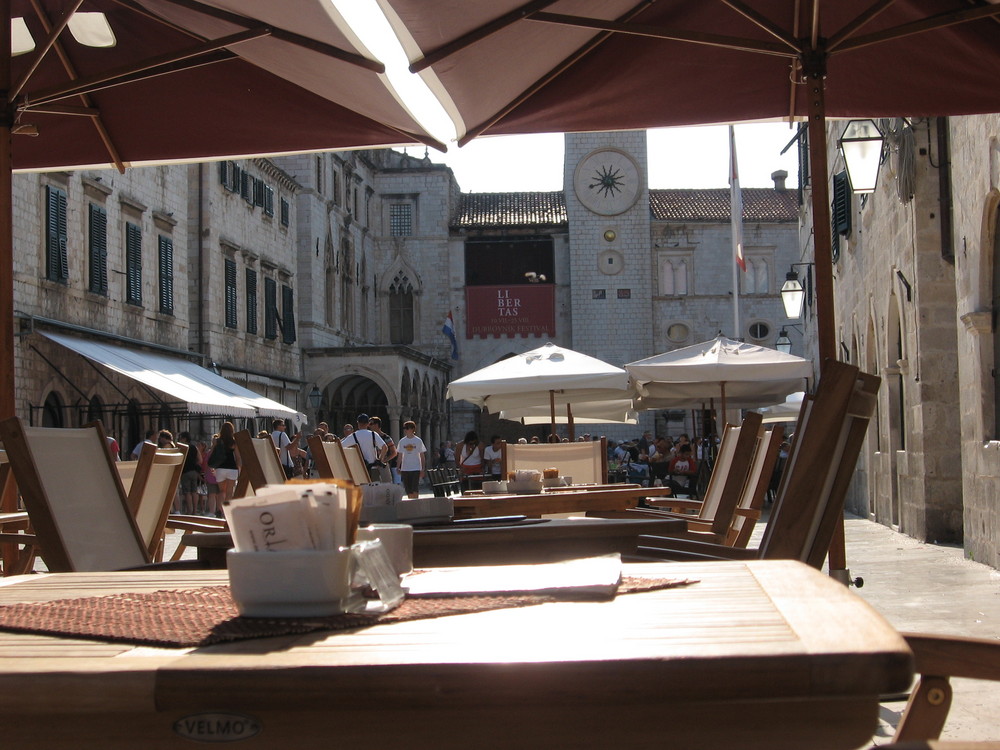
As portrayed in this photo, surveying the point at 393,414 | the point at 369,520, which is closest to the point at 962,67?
the point at 369,520

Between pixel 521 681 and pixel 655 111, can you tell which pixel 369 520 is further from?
pixel 655 111

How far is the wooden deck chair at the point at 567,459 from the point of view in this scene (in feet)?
29.0

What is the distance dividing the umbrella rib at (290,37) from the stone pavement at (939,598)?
329cm

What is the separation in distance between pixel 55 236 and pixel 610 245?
92.4ft

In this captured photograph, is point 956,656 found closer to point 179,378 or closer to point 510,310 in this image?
point 179,378

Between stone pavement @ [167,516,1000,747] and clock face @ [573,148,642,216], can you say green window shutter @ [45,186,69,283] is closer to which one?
stone pavement @ [167,516,1000,747]

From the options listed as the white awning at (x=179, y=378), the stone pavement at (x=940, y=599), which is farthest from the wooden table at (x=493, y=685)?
the white awning at (x=179, y=378)

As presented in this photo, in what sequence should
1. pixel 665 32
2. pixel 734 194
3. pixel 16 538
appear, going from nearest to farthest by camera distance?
1. pixel 16 538
2. pixel 665 32
3. pixel 734 194

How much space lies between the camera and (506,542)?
2.85 meters

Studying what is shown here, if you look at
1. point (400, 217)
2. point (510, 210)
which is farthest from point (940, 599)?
point (510, 210)

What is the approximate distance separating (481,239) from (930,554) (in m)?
35.2

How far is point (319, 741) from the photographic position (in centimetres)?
123

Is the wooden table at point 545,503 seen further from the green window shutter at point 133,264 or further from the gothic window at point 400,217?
the gothic window at point 400,217

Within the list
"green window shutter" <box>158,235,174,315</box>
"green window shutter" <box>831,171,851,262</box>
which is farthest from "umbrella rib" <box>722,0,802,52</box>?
"green window shutter" <box>158,235,174,315</box>
